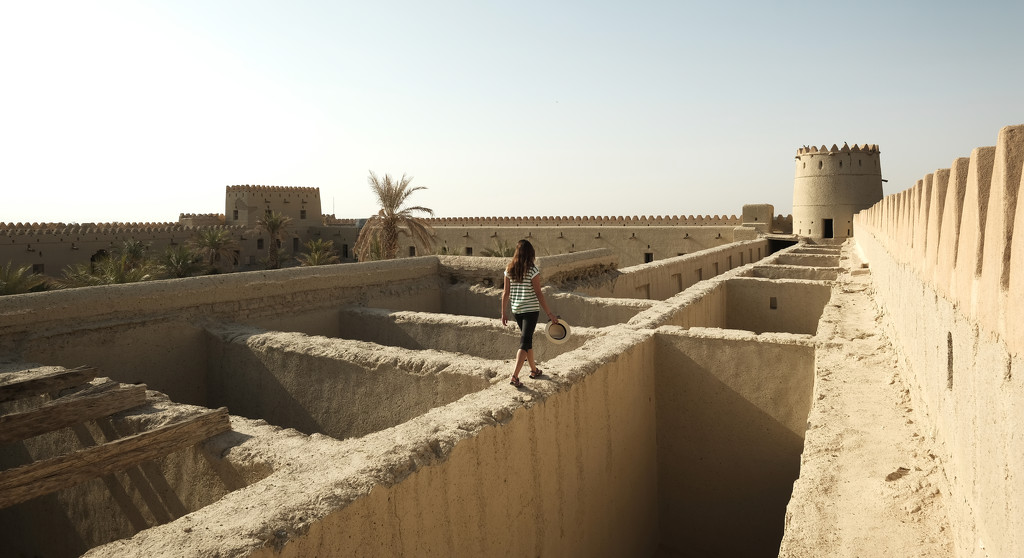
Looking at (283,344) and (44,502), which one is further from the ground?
(283,344)

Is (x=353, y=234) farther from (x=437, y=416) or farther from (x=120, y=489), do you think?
(x=437, y=416)

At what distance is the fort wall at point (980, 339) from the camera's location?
5.45 ft

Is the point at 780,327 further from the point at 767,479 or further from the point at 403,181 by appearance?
the point at 403,181

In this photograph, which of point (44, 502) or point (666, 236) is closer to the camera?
point (44, 502)

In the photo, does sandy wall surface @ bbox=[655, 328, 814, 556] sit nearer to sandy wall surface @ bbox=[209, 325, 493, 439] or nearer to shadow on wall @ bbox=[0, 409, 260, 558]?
sandy wall surface @ bbox=[209, 325, 493, 439]

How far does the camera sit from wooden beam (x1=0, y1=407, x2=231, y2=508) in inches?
133

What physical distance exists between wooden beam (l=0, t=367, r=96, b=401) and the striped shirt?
3459 millimetres

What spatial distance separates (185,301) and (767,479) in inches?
257

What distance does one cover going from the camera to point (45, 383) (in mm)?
4719

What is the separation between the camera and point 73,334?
6230 millimetres

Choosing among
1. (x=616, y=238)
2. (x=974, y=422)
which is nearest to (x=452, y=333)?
(x=974, y=422)

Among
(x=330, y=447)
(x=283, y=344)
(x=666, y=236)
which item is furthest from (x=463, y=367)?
(x=666, y=236)

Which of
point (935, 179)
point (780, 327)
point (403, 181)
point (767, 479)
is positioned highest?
point (403, 181)

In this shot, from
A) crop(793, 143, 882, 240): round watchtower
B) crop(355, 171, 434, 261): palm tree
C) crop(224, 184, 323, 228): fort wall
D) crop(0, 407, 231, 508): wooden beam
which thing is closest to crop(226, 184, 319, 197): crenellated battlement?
crop(224, 184, 323, 228): fort wall
